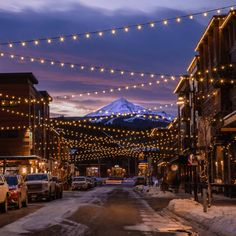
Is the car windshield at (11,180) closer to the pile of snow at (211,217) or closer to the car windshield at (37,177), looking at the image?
the pile of snow at (211,217)

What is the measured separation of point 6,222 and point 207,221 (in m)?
6.72

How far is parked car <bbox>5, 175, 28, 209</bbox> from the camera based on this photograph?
31.1 meters

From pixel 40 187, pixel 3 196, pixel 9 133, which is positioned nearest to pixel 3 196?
pixel 3 196

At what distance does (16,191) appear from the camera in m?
31.2

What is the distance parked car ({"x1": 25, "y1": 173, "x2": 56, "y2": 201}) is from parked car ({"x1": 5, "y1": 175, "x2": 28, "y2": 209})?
637cm

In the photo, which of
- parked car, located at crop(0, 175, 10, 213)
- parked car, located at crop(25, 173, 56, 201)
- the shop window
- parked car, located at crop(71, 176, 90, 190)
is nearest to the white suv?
parked car, located at crop(0, 175, 10, 213)

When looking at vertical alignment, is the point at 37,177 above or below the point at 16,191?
above

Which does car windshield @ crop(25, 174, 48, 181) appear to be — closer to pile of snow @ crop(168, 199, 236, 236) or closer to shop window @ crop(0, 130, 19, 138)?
pile of snow @ crop(168, 199, 236, 236)

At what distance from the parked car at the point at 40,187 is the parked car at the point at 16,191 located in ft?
20.9

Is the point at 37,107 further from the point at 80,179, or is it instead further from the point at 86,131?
the point at 86,131

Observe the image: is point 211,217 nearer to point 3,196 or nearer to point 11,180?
point 3,196

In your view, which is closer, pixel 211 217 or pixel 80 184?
pixel 211 217

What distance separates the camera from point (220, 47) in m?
47.8

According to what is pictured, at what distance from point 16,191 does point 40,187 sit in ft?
30.1
